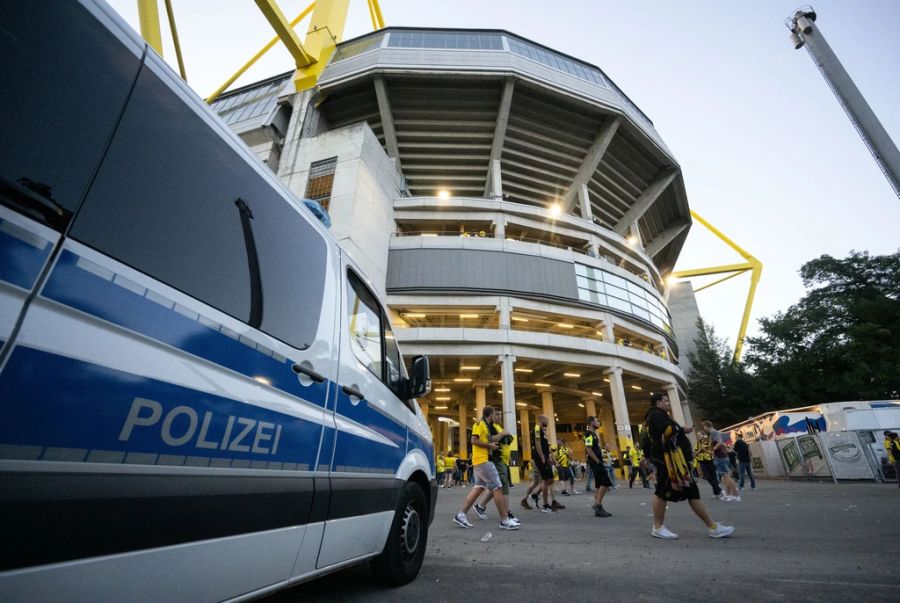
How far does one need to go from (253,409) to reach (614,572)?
305 centimetres

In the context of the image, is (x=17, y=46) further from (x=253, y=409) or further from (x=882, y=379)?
(x=882, y=379)

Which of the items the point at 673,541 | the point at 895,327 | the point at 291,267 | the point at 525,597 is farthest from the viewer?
the point at 895,327

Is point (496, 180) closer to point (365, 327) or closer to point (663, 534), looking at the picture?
point (663, 534)

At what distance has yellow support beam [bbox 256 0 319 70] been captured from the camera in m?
20.3

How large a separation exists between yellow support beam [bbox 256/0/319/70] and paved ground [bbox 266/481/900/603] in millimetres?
25464

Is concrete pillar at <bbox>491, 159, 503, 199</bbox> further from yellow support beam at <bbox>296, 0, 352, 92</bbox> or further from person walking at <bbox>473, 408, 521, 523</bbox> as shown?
person walking at <bbox>473, 408, 521, 523</bbox>

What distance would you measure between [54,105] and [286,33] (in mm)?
26434

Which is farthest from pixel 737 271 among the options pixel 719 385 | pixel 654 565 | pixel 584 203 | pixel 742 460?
pixel 654 565

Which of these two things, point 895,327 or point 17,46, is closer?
point 17,46

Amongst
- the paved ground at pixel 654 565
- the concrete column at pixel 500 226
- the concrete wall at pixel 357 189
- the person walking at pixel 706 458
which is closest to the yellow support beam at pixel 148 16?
the concrete wall at pixel 357 189

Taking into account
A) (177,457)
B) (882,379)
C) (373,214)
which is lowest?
(177,457)

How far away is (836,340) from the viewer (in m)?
25.4

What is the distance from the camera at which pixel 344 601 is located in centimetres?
238

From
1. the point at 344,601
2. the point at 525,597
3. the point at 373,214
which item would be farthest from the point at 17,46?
the point at 373,214
